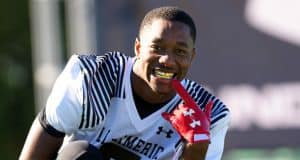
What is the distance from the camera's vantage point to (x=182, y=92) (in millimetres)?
5090

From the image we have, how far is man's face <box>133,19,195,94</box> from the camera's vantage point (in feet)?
16.6

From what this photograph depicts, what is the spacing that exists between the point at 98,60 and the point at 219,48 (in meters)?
2.49

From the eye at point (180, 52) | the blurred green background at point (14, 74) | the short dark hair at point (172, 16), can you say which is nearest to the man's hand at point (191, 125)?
the eye at point (180, 52)

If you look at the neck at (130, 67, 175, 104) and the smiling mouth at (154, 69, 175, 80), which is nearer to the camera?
the smiling mouth at (154, 69, 175, 80)

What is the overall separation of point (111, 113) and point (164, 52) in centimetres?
36

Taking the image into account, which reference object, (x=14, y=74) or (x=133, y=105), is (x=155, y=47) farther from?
(x=14, y=74)

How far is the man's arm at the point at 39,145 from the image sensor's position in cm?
517

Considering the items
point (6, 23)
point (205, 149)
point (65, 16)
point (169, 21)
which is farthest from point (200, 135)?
point (6, 23)

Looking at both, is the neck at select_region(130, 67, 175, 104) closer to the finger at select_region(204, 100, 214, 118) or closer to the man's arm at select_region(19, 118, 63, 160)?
the finger at select_region(204, 100, 214, 118)

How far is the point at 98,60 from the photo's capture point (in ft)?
17.1

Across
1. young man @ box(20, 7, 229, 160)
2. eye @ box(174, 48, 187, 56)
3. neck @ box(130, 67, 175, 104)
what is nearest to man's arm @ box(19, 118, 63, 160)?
young man @ box(20, 7, 229, 160)

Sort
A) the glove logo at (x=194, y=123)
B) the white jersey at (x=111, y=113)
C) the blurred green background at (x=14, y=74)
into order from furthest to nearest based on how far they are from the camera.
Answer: the blurred green background at (x=14, y=74) < the white jersey at (x=111, y=113) < the glove logo at (x=194, y=123)

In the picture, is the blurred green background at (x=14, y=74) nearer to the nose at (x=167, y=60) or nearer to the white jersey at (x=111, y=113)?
Result: the white jersey at (x=111, y=113)

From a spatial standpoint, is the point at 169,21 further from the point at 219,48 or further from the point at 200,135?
the point at 219,48
